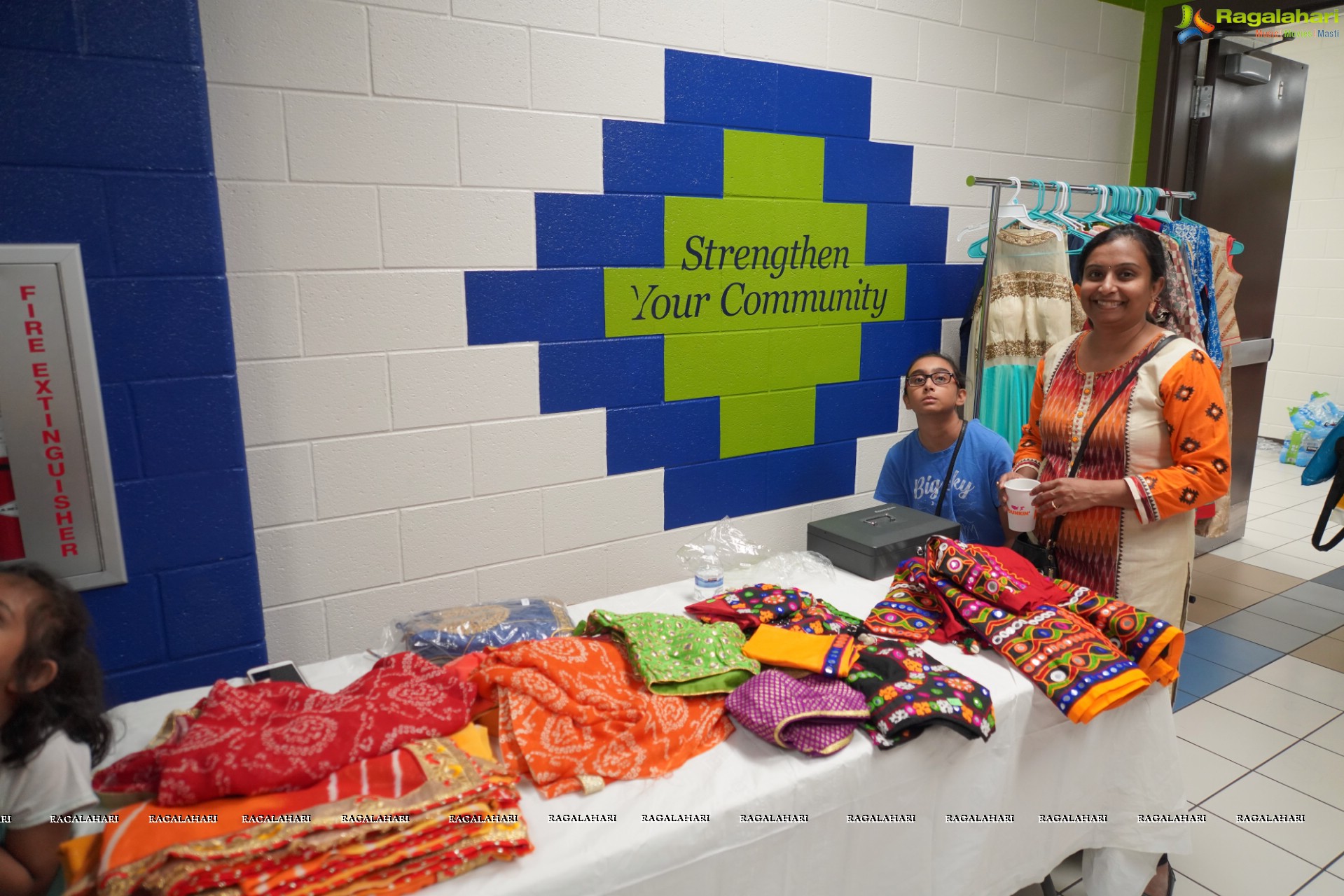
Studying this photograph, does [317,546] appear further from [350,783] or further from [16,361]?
[350,783]

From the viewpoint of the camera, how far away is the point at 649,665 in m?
1.46

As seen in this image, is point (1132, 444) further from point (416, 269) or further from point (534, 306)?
point (416, 269)

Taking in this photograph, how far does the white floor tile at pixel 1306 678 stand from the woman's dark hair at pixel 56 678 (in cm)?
343

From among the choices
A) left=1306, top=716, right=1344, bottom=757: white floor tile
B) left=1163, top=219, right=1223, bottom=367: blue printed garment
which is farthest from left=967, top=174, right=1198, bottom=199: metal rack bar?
left=1306, top=716, right=1344, bottom=757: white floor tile

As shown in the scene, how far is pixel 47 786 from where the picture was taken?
111cm

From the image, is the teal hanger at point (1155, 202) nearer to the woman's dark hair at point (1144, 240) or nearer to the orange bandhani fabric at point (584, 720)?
the woman's dark hair at point (1144, 240)

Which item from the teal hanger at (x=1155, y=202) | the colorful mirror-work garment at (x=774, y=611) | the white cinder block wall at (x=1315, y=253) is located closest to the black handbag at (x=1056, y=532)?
the colorful mirror-work garment at (x=774, y=611)

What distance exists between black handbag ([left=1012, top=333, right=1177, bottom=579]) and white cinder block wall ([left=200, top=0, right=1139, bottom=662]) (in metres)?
0.99

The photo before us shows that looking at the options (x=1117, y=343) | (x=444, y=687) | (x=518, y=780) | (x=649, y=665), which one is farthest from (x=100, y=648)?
(x=1117, y=343)

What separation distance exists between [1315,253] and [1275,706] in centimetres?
455

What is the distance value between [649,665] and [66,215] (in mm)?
1273

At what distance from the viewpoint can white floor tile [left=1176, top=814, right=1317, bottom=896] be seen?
6.67 ft

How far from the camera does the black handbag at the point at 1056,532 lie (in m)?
1.96

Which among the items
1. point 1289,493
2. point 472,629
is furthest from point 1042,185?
point 1289,493
